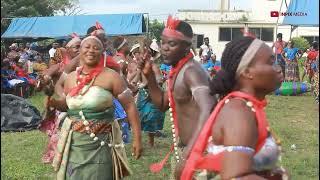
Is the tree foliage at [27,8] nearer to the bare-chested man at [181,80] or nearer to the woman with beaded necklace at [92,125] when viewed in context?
the woman with beaded necklace at [92,125]

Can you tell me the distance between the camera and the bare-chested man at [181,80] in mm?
4176

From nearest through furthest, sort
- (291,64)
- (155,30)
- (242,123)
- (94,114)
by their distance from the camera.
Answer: (242,123), (94,114), (291,64), (155,30)

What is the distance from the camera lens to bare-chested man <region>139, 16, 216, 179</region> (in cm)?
418

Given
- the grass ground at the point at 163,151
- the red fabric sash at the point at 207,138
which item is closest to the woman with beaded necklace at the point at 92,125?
the grass ground at the point at 163,151

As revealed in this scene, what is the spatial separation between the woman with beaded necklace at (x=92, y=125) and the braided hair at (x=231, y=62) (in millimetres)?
1921

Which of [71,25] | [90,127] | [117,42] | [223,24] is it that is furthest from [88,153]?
[223,24]

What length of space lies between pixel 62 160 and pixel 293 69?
15331 millimetres

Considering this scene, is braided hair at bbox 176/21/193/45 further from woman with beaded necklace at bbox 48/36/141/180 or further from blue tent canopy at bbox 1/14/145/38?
blue tent canopy at bbox 1/14/145/38

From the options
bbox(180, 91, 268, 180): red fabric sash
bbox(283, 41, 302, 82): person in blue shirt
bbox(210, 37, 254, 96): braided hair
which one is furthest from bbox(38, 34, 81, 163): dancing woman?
bbox(283, 41, 302, 82): person in blue shirt

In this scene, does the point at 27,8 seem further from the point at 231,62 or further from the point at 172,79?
the point at 231,62

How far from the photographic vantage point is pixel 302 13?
14.9 meters

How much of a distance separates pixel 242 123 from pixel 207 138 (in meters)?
0.33

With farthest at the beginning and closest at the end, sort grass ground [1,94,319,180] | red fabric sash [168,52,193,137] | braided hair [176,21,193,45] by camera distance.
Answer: grass ground [1,94,319,180] < braided hair [176,21,193,45] < red fabric sash [168,52,193,137]

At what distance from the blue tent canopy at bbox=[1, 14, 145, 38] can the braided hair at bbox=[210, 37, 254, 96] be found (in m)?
20.0
